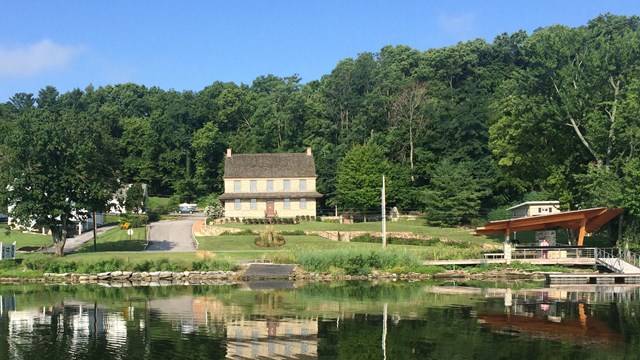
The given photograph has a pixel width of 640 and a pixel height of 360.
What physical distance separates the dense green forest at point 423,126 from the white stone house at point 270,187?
4.37 m

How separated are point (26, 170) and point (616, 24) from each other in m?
96.7

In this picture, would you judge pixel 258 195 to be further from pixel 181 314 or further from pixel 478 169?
pixel 181 314

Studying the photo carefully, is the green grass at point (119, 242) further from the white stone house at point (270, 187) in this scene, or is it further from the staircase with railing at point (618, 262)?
the staircase with railing at point (618, 262)

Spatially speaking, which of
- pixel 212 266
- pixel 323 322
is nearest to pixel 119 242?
pixel 212 266

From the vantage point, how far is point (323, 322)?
25.0m

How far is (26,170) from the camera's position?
45.8 metres

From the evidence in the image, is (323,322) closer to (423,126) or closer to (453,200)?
(453,200)

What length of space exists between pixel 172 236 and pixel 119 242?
583cm

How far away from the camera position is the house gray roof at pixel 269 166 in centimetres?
7100

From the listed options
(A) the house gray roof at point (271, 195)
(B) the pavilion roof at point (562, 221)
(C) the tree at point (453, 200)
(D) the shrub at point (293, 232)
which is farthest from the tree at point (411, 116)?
(B) the pavilion roof at point (562, 221)

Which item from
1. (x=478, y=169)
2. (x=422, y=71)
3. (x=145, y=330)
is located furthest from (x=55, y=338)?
(x=422, y=71)

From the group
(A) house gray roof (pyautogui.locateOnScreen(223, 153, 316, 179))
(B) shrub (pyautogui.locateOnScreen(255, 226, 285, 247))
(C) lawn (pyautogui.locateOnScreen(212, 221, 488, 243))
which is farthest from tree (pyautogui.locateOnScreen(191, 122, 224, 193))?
(B) shrub (pyautogui.locateOnScreen(255, 226, 285, 247))

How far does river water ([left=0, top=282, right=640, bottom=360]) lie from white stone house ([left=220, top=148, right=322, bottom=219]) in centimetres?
3299

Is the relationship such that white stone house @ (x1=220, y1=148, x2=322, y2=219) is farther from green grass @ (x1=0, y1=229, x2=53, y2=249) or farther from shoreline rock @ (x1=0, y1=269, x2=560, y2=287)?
shoreline rock @ (x1=0, y1=269, x2=560, y2=287)
